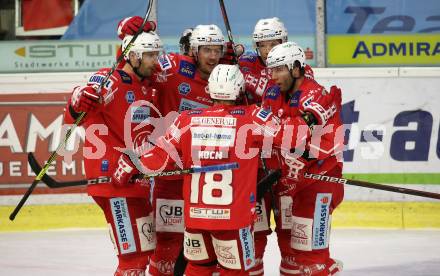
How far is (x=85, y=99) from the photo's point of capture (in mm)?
5492

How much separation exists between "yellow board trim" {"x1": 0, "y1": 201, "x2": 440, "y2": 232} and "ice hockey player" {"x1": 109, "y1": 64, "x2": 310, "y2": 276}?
2774 millimetres


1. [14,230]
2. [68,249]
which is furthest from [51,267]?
[14,230]

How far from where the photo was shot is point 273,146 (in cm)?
560

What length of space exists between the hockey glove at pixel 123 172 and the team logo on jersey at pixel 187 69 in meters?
0.73

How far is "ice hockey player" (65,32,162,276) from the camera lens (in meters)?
5.67

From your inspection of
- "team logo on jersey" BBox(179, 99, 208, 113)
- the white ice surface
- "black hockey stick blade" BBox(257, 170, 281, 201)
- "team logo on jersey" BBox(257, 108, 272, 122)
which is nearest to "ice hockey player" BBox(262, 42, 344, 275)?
"black hockey stick blade" BBox(257, 170, 281, 201)

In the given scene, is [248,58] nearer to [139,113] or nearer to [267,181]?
[139,113]

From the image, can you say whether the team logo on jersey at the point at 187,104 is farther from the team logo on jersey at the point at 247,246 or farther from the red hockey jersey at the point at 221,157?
the team logo on jersey at the point at 247,246

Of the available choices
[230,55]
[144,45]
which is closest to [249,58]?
[230,55]

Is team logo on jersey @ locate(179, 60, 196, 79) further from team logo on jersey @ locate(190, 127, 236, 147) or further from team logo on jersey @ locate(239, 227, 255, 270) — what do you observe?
team logo on jersey @ locate(239, 227, 255, 270)

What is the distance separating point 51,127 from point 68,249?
4.07 feet

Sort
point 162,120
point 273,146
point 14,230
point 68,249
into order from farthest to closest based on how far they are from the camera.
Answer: point 14,230
point 68,249
point 162,120
point 273,146

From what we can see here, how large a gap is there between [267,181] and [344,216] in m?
2.49

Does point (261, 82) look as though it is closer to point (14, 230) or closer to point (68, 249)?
point (68, 249)
